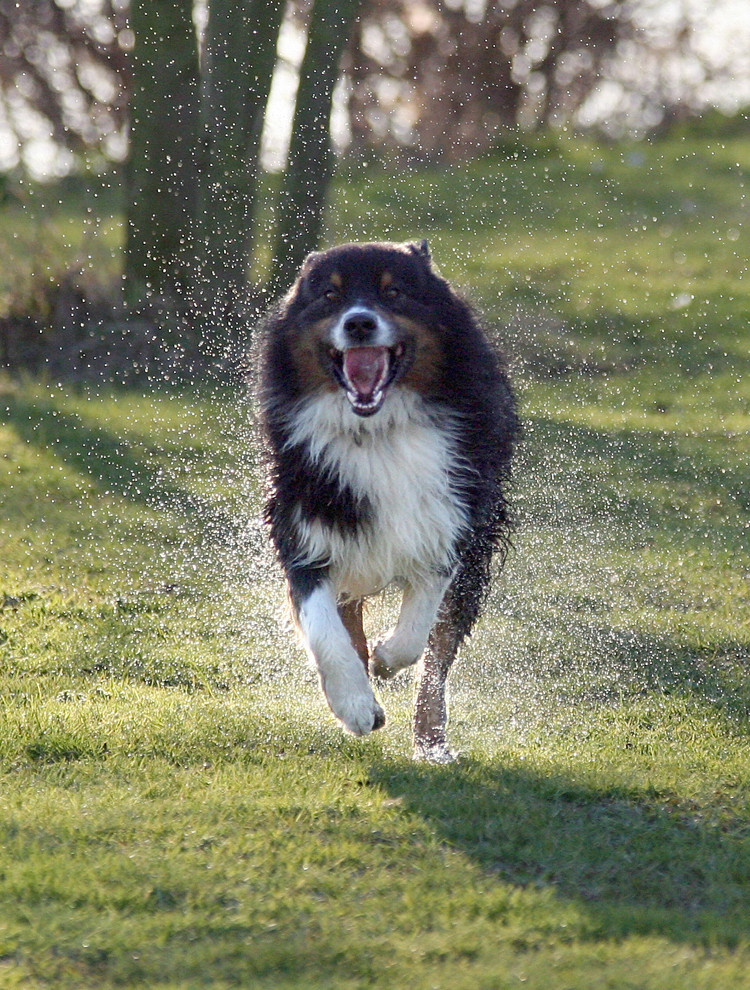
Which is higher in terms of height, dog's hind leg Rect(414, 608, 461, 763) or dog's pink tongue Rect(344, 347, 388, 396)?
dog's pink tongue Rect(344, 347, 388, 396)

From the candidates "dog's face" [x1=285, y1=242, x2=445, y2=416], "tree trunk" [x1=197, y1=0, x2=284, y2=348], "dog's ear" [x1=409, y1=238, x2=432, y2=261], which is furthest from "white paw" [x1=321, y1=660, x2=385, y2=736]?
"tree trunk" [x1=197, y1=0, x2=284, y2=348]

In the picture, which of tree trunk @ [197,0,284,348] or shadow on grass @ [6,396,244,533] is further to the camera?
tree trunk @ [197,0,284,348]

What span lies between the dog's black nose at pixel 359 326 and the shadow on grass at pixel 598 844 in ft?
4.77

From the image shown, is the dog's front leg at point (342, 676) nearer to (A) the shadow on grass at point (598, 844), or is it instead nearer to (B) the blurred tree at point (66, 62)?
(A) the shadow on grass at point (598, 844)

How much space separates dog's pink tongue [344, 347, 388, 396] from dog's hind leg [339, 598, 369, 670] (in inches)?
36.3

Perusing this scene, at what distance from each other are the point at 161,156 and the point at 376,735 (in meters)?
7.94

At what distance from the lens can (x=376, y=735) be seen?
5.14 m

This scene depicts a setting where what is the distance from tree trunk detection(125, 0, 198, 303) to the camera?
11586mm

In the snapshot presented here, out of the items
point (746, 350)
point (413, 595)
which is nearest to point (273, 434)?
point (413, 595)

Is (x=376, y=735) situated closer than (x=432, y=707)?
No

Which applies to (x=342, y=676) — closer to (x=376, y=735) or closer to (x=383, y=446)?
(x=376, y=735)

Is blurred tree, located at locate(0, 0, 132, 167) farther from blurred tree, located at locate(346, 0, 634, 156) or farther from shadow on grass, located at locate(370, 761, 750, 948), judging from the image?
shadow on grass, located at locate(370, 761, 750, 948)

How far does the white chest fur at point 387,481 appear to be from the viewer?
489cm

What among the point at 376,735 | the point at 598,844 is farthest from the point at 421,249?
the point at 598,844
